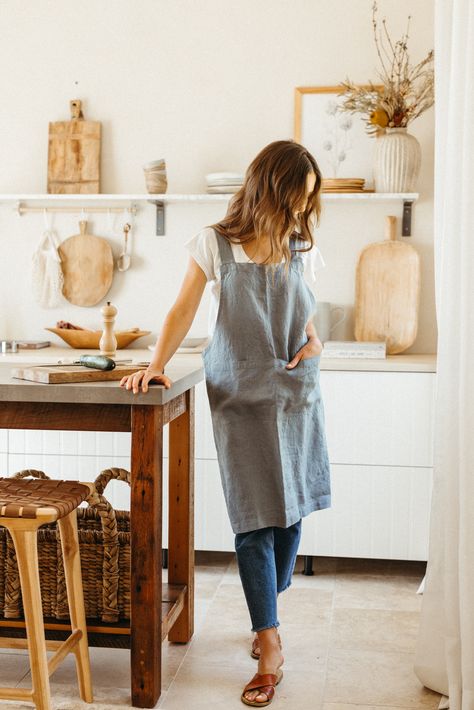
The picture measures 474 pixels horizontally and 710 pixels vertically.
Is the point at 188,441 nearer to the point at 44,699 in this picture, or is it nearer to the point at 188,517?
the point at 188,517

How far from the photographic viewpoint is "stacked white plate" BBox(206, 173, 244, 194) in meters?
3.59

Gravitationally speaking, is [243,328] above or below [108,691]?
above

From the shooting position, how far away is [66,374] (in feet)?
6.82

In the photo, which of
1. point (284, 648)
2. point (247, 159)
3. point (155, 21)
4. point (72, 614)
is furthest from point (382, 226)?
point (72, 614)

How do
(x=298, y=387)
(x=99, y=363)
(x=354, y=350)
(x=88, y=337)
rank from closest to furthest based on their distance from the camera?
1. (x=99, y=363)
2. (x=298, y=387)
3. (x=354, y=350)
4. (x=88, y=337)

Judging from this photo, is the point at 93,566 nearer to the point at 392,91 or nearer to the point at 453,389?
the point at 453,389

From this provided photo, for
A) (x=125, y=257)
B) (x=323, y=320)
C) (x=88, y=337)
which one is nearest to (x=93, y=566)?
(x=88, y=337)

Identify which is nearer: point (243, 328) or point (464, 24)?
point (464, 24)

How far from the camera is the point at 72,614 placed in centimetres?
222

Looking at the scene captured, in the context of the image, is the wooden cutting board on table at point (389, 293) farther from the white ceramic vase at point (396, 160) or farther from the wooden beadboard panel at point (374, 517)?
the wooden beadboard panel at point (374, 517)

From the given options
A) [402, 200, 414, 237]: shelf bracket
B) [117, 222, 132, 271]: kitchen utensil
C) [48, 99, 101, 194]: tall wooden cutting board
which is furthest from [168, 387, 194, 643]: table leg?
[48, 99, 101, 194]: tall wooden cutting board

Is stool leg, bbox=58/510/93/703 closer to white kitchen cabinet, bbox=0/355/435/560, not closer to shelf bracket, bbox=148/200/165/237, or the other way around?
white kitchen cabinet, bbox=0/355/435/560

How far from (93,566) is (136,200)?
1.97m

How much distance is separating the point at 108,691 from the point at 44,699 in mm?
323
